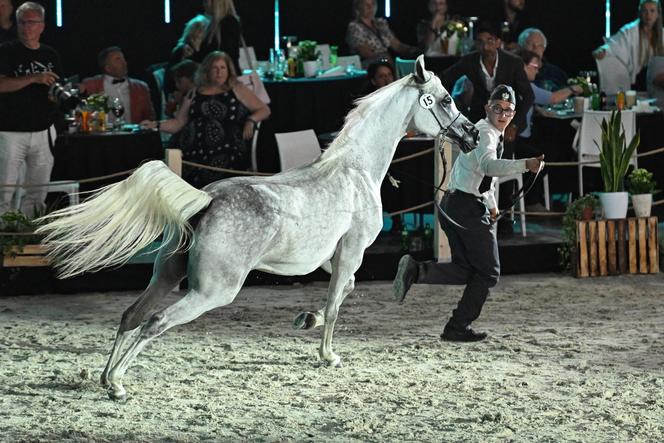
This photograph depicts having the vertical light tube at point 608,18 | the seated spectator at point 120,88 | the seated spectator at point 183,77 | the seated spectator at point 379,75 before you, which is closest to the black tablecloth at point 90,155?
the seated spectator at point 183,77

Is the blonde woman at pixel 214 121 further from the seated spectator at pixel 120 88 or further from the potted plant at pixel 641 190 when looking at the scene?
the potted plant at pixel 641 190

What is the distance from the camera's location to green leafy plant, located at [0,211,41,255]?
974cm

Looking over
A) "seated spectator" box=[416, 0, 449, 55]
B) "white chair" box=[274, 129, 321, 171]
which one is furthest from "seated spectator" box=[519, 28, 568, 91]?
"white chair" box=[274, 129, 321, 171]

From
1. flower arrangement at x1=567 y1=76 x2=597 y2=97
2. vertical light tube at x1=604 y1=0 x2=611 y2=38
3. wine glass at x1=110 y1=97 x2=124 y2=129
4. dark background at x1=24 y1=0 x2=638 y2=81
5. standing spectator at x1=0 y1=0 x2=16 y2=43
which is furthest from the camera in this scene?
vertical light tube at x1=604 y1=0 x2=611 y2=38

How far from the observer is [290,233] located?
698 centimetres

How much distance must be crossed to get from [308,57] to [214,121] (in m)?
3.02

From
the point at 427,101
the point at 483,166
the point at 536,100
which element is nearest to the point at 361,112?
the point at 427,101

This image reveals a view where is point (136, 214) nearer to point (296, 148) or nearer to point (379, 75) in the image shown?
point (296, 148)

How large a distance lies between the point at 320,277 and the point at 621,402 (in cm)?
410

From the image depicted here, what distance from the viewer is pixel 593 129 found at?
1234cm

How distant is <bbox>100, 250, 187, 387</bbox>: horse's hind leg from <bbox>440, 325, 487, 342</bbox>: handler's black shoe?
6.96 ft

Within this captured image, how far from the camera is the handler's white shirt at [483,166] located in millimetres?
7729

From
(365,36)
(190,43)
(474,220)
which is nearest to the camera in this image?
(474,220)

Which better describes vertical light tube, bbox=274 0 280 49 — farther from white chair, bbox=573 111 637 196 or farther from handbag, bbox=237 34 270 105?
white chair, bbox=573 111 637 196
